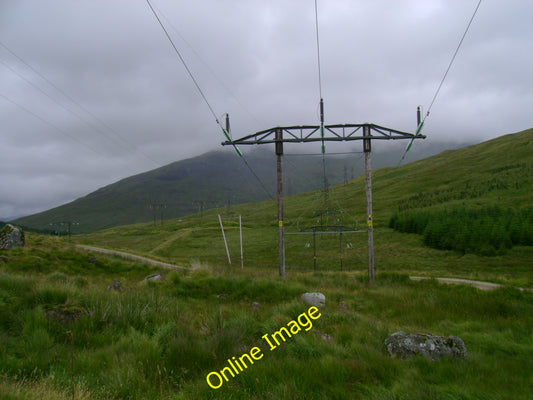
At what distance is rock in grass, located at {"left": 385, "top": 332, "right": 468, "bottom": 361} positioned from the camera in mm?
4859

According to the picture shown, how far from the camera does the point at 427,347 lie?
4926mm

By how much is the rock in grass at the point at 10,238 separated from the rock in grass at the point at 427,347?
2259cm

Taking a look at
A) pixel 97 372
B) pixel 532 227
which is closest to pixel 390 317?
pixel 97 372

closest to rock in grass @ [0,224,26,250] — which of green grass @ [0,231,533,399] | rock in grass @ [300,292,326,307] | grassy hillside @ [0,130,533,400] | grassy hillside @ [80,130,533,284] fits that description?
grassy hillside @ [0,130,533,400]

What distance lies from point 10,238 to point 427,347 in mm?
23931

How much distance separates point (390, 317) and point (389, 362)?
4.90 meters

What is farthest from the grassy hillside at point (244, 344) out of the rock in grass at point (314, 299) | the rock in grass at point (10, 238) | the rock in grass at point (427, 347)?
the rock in grass at point (10, 238)

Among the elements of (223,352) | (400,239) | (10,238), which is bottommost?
(400,239)

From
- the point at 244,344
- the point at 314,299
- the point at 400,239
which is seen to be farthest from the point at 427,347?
the point at 400,239

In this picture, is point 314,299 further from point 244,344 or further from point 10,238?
point 10,238

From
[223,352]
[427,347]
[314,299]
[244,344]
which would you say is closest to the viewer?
[427,347]

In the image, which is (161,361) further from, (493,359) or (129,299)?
(493,359)

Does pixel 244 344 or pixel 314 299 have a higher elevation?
pixel 244 344

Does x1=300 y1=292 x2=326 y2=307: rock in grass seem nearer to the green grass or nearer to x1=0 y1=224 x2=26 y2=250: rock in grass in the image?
the green grass
